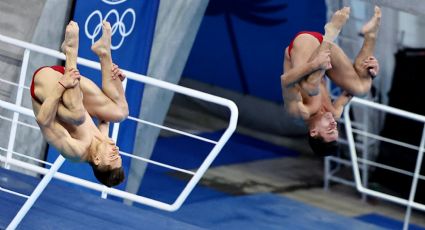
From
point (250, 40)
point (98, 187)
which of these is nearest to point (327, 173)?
point (250, 40)

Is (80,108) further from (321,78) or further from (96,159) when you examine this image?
(321,78)

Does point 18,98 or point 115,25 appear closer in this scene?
point 18,98

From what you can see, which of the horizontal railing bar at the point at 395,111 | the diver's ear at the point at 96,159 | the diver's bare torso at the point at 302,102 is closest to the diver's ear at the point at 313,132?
the diver's bare torso at the point at 302,102

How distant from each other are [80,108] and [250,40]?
19.4 ft

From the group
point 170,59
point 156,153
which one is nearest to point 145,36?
point 170,59

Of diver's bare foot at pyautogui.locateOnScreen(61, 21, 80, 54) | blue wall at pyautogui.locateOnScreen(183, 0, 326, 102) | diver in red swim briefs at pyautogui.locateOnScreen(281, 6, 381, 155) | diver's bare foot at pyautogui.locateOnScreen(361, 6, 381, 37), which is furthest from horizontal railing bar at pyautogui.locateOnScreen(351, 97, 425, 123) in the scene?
blue wall at pyautogui.locateOnScreen(183, 0, 326, 102)

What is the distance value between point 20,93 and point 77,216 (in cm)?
115

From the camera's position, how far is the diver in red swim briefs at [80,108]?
21.7ft

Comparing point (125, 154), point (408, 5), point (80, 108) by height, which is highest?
point (408, 5)

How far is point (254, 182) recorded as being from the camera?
36.5 feet

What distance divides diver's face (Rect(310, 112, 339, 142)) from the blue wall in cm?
467

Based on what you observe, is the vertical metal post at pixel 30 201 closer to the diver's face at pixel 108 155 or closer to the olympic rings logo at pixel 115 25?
the diver's face at pixel 108 155

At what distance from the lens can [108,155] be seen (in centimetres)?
695

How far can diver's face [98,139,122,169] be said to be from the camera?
6.93 m
